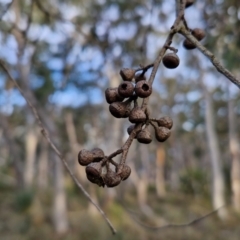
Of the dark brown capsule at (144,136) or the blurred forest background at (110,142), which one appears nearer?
the dark brown capsule at (144,136)

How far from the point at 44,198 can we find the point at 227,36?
10032 mm

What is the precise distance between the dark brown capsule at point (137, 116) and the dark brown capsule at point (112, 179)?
0.08 meters

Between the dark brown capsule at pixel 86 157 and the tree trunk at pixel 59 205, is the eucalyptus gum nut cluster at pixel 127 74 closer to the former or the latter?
the dark brown capsule at pixel 86 157

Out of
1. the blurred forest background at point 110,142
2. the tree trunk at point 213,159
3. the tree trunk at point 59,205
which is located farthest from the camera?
the tree trunk at point 213,159

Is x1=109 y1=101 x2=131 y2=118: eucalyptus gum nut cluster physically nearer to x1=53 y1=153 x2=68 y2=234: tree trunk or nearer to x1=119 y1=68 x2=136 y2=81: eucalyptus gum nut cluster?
x1=119 y1=68 x2=136 y2=81: eucalyptus gum nut cluster

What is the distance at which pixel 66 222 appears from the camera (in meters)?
10.1

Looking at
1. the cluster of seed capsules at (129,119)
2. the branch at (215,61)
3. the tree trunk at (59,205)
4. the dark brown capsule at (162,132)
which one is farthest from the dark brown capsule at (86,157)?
the tree trunk at (59,205)

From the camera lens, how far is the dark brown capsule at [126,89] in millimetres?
592

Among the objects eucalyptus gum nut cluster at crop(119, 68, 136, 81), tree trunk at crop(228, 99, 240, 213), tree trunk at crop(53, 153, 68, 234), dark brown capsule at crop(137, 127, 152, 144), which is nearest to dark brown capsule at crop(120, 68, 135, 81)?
eucalyptus gum nut cluster at crop(119, 68, 136, 81)

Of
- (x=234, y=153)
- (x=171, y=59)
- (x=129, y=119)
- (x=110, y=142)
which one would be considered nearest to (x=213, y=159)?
(x=234, y=153)

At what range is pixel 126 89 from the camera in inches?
23.3

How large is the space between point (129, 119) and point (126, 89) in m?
0.05

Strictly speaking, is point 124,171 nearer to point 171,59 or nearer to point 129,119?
point 129,119

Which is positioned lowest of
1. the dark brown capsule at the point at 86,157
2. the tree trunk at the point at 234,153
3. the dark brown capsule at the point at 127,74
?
the tree trunk at the point at 234,153
